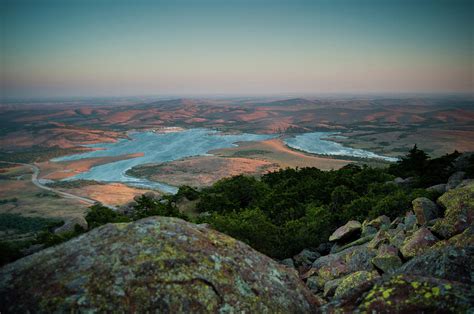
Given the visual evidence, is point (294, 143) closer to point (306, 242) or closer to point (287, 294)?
point (306, 242)

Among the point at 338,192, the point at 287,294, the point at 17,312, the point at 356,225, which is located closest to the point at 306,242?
the point at 356,225

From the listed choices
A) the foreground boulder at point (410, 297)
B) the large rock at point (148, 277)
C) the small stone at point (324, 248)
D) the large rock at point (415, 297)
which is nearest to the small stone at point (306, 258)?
the small stone at point (324, 248)

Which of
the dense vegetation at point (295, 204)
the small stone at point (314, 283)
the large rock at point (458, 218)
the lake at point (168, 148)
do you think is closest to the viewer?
the large rock at point (458, 218)

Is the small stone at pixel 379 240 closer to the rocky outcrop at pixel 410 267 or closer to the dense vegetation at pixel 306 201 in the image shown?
the rocky outcrop at pixel 410 267

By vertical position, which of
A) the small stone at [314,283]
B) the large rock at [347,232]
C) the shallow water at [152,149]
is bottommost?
the shallow water at [152,149]

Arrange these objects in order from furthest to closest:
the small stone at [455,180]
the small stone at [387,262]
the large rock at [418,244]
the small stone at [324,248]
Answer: the small stone at [455,180] < the small stone at [324,248] < the large rock at [418,244] < the small stone at [387,262]

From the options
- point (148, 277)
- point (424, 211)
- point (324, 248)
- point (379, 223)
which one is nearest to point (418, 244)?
point (424, 211)

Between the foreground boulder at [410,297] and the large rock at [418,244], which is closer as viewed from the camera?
the foreground boulder at [410,297]

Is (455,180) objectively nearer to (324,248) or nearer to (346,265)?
(324,248)

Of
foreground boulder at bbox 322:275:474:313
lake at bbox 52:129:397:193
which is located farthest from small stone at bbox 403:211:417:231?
lake at bbox 52:129:397:193
